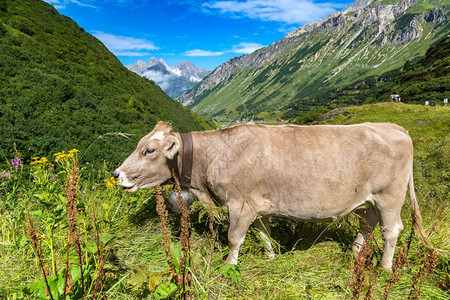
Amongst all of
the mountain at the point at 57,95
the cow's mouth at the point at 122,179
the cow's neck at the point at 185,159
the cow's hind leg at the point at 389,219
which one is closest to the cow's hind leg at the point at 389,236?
the cow's hind leg at the point at 389,219

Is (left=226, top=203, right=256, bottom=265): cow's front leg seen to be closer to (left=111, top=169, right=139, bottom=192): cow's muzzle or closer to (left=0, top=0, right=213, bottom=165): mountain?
(left=111, top=169, right=139, bottom=192): cow's muzzle

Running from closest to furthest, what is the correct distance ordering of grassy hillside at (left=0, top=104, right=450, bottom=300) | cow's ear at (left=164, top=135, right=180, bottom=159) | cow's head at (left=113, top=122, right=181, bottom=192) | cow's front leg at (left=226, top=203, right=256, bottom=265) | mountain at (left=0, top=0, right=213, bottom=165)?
grassy hillside at (left=0, top=104, right=450, bottom=300)
cow's front leg at (left=226, top=203, right=256, bottom=265)
cow's ear at (left=164, top=135, right=180, bottom=159)
cow's head at (left=113, top=122, right=181, bottom=192)
mountain at (left=0, top=0, right=213, bottom=165)

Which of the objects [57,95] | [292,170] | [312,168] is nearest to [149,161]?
[292,170]

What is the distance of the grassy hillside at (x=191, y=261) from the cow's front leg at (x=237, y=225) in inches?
7.5

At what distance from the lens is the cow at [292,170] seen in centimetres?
391

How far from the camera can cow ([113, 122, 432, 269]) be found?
3910mm

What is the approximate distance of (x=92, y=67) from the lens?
78.4 ft

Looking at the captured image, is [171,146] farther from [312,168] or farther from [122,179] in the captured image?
[312,168]

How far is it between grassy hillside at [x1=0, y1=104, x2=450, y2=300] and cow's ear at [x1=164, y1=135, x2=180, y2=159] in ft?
3.61

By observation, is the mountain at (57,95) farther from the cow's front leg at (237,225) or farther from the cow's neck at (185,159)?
the cow's front leg at (237,225)

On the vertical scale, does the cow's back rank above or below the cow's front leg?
above

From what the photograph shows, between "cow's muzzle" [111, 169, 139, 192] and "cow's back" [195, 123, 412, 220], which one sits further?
"cow's muzzle" [111, 169, 139, 192]

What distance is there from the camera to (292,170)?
394 centimetres

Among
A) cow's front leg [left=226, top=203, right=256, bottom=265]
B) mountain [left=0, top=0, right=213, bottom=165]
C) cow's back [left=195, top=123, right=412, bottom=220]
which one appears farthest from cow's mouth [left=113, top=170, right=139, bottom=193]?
mountain [left=0, top=0, right=213, bottom=165]
